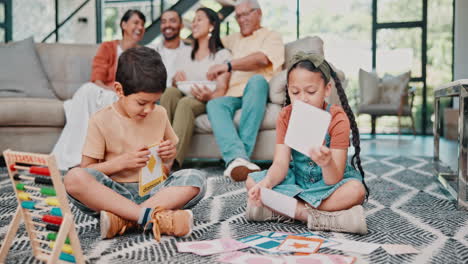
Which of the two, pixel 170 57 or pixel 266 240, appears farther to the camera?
pixel 170 57

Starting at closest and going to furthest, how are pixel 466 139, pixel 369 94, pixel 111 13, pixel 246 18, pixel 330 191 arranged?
pixel 330 191 → pixel 466 139 → pixel 246 18 → pixel 369 94 → pixel 111 13

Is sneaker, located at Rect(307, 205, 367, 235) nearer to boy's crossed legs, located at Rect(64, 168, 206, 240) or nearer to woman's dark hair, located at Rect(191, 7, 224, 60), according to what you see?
boy's crossed legs, located at Rect(64, 168, 206, 240)

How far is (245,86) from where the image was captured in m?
2.76

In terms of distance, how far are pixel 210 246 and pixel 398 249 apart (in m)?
0.47

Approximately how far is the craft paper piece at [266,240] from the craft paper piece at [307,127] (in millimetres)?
241

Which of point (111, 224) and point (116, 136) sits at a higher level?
point (116, 136)

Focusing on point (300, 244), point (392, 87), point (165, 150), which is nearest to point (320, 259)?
point (300, 244)

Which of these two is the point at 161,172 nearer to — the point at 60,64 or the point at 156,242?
the point at 156,242

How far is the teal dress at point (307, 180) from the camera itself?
1442 millimetres

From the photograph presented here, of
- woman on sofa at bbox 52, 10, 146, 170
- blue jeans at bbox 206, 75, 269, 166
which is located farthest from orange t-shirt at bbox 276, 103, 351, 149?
woman on sofa at bbox 52, 10, 146, 170

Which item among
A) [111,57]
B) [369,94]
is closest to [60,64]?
[111,57]

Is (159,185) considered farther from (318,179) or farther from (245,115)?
(245,115)

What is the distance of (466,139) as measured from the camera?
1.74 m

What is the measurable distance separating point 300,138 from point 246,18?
6.05 feet
